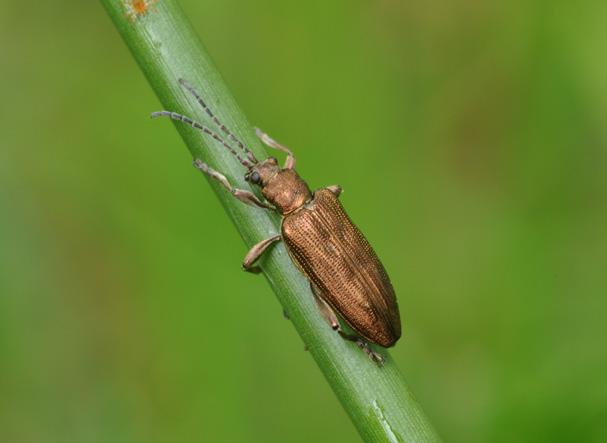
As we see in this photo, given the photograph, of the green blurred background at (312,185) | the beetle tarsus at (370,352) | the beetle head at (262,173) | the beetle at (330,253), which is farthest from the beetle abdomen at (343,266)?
the green blurred background at (312,185)

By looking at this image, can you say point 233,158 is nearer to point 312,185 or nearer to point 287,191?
point 287,191

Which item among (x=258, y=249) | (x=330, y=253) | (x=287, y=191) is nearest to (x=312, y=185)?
(x=287, y=191)

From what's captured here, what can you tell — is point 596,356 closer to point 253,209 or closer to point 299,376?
point 299,376

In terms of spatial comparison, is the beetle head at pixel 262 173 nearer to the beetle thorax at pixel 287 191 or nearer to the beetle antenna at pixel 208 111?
the beetle thorax at pixel 287 191

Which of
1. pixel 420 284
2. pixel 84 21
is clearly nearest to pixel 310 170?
pixel 420 284

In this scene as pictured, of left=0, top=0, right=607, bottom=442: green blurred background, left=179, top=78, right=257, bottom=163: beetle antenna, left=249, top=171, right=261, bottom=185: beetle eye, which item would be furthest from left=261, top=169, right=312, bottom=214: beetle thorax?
left=179, top=78, right=257, bottom=163: beetle antenna
